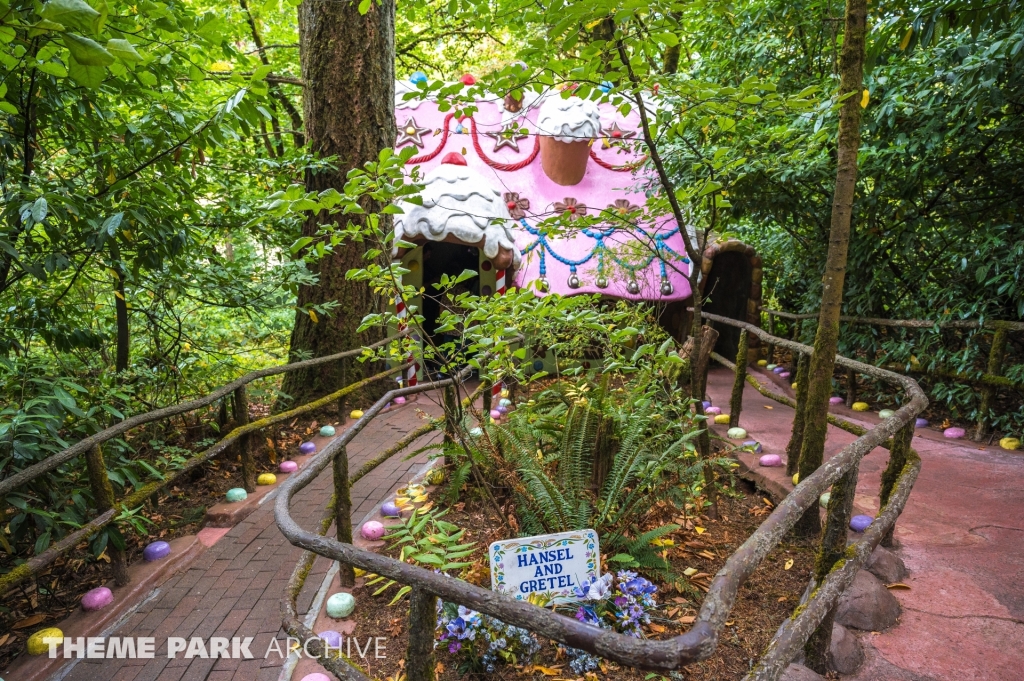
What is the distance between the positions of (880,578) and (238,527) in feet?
12.1

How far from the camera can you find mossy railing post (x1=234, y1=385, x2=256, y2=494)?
4098mm

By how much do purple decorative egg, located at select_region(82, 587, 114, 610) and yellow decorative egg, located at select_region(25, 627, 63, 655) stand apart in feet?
0.66

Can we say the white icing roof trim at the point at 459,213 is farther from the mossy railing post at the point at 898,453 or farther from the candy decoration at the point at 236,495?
the mossy railing post at the point at 898,453

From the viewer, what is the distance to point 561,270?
7.89 meters

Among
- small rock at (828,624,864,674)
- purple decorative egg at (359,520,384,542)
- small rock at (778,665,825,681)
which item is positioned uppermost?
small rock at (778,665,825,681)

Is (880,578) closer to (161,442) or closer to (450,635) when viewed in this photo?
(450,635)

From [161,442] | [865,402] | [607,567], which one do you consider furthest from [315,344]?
[865,402]

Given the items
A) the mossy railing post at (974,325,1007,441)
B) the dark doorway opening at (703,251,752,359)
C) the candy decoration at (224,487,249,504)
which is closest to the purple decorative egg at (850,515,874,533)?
the mossy railing post at (974,325,1007,441)

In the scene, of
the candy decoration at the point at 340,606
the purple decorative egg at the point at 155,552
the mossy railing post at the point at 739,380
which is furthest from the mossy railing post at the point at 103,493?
the mossy railing post at the point at 739,380

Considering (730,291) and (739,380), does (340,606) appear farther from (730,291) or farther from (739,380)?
(730,291)

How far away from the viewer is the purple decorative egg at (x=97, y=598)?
2828mm

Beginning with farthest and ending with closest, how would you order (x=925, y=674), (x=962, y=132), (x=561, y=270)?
(x=561, y=270)
(x=962, y=132)
(x=925, y=674)

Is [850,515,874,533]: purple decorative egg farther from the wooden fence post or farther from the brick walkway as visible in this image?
the brick walkway

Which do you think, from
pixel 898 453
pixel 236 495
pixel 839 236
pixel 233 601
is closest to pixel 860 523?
pixel 898 453
